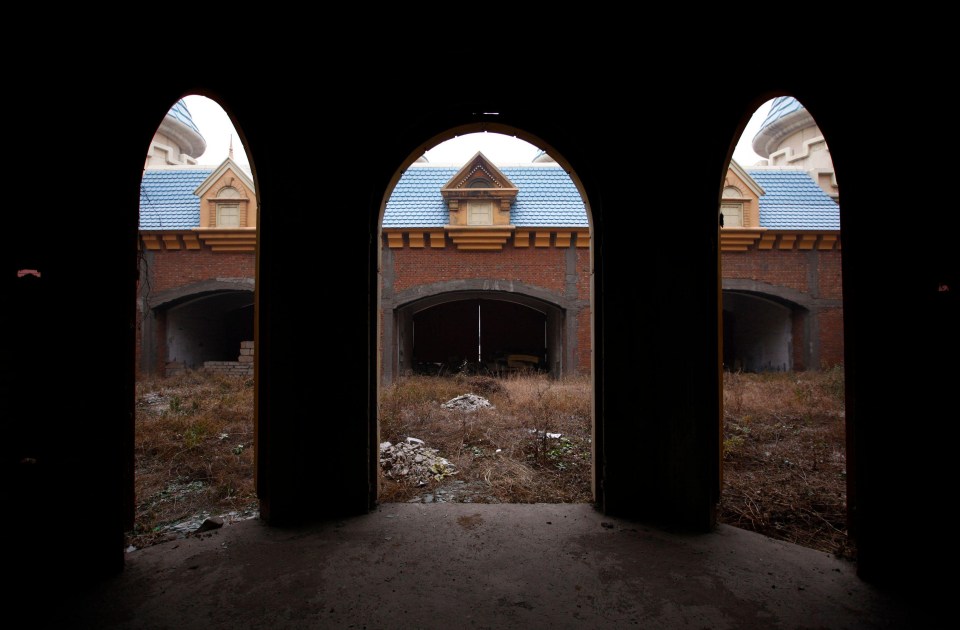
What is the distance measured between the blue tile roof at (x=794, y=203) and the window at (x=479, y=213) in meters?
7.42

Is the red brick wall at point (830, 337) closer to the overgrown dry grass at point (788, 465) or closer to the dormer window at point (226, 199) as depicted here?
the overgrown dry grass at point (788, 465)

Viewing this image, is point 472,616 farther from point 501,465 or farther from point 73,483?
point 501,465

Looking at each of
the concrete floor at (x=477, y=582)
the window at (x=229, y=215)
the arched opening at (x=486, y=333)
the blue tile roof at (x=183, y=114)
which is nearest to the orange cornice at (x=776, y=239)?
the arched opening at (x=486, y=333)

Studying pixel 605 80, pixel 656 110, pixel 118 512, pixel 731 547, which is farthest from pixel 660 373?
pixel 118 512

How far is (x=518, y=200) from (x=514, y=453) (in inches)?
364

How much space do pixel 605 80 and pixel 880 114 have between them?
158cm

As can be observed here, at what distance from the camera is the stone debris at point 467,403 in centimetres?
830

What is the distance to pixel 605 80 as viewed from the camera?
3363 mm

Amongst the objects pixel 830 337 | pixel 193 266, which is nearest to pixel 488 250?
pixel 193 266

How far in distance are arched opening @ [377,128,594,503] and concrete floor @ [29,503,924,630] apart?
3.14 ft

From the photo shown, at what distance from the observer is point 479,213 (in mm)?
12742

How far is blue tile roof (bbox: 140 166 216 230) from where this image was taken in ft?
42.8

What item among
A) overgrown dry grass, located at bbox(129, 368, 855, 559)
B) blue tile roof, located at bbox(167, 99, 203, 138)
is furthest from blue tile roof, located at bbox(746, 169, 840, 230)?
blue tile roof, located at bbox(167, 99, 203, 138)

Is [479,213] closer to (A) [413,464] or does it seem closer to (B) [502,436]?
(B) [502,436]
